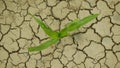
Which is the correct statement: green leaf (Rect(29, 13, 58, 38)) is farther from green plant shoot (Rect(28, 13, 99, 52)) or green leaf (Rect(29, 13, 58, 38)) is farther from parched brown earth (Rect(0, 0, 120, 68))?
parched brown earth (Rect(0, 0, 120, 68))

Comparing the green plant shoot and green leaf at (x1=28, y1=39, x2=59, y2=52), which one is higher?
the green plant shoot

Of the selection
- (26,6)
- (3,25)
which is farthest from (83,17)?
(3,25)

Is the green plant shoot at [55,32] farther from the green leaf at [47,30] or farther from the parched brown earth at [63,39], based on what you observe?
the parched brown earth at [63,39]

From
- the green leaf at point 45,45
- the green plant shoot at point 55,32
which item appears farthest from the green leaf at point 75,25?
the green leaf at point 45,45

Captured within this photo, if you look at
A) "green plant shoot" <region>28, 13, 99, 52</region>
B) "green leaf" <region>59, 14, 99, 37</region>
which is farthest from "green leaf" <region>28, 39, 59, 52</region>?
"green leaf" <region>59, 14, 99, 37</region>

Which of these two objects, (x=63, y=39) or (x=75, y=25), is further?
(x=63, y=39)

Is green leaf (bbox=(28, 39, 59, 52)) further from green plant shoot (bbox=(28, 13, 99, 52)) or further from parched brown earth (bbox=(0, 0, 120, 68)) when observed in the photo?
parched brown earth (bbox=(0, 0, 120, 68))

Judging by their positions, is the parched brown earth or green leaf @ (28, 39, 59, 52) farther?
the parched brown earth

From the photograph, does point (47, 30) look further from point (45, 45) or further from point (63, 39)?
point (63, 39)

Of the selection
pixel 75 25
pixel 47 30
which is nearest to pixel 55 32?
pixel 47 30
